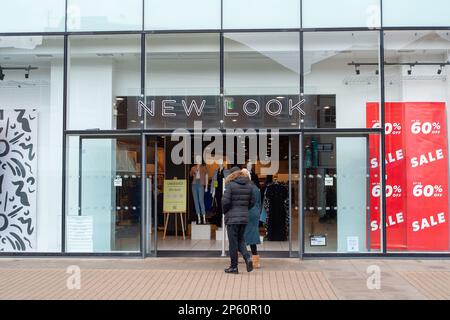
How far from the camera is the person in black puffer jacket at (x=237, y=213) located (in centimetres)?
948

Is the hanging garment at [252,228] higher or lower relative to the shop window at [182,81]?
lower

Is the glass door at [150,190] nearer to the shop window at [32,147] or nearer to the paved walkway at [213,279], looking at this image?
the paved walkway at [213,279]

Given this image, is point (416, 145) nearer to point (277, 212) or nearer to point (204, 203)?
point (277, 212)

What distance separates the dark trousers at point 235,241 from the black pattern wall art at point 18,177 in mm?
4522

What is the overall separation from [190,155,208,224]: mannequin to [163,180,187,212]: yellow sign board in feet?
3.32

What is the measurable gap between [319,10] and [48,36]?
5.48 meters

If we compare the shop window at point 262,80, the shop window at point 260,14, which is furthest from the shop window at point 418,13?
the shop window at point 262,80

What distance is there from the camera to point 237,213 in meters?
9.48

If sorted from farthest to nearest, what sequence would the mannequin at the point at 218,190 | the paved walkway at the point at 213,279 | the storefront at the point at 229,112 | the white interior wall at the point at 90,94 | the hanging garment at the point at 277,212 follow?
the mannequin at the point at 218,190 < the hanging garment at the point at 277,212 < the white interior wall at the point at 90,94 < the storefront at the point at 229,112 < the paved walkway at the point at 213,279

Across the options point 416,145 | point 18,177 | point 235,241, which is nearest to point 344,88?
point 416,145

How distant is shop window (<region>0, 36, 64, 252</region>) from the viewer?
1163cm

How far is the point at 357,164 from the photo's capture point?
11.3 metres

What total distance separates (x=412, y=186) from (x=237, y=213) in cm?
398
